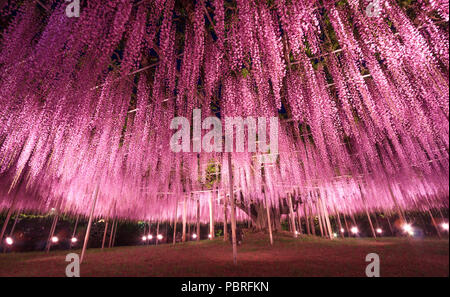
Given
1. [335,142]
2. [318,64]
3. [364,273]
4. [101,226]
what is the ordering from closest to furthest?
1. [364,273]
2. [318,64]
3. [335,142]
4. [101,226]

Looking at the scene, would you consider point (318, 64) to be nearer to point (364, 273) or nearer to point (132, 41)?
point (132, 41)

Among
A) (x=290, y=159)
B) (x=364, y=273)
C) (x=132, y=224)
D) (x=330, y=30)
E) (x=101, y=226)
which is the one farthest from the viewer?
(x=132, y=224)

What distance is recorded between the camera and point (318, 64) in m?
4.84

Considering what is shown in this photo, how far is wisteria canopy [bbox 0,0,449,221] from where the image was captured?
355 centimetres

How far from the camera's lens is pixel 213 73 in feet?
13.9

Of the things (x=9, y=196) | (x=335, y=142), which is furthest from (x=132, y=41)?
(x=9, y=196)

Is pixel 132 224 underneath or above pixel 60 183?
underneath

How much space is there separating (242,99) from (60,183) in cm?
1133

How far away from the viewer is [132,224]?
23.7m

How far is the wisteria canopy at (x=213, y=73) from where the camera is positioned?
3.55m

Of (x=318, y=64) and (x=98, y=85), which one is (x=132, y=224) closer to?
(x=98, y=85)

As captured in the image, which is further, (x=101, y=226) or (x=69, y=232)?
(x=101, y=226)
